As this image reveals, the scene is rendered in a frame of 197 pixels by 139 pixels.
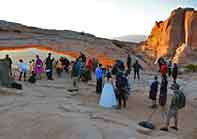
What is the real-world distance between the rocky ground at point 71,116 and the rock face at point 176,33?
4012 centimetres

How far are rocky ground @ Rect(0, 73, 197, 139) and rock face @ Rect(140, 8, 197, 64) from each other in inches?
1580

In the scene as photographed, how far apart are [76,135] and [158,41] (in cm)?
5409

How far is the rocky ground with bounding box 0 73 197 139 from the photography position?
1080cm

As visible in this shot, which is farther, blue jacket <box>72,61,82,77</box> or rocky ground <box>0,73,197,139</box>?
blue jacket <box>72,61,82,77</box>

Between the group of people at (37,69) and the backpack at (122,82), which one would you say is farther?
the group of people at (37,69)

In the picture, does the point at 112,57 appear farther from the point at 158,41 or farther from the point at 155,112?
the point at 158,41

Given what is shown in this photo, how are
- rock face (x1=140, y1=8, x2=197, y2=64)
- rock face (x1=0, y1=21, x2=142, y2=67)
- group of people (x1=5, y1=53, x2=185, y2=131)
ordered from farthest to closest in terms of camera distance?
rock face (x1=140, y1=8, x2=197, y2=64) < rock face (x1=0, y1=21, x2=142, y2=67) < group of people (x1=5, y1=53, x2=185, y2=131)

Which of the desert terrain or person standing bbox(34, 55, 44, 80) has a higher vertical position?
person standing bbox(34, 55, 44, 80)

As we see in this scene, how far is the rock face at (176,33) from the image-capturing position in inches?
2296

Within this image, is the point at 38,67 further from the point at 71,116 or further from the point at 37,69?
the point at 71,116

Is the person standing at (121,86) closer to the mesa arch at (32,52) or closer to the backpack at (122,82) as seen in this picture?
the backpack at (122,82)

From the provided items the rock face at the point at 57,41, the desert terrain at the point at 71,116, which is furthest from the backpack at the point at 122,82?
the rock face at the point at 57,41

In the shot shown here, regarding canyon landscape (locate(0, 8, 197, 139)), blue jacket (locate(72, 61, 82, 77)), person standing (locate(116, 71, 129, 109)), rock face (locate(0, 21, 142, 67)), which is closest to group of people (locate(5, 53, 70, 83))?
canyon landscape (locate(0, 8, 197, 139))

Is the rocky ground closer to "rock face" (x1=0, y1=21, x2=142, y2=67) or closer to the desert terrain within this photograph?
the desert terrain
